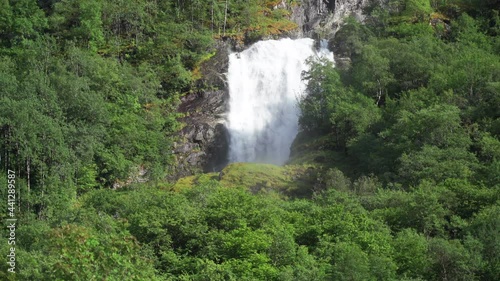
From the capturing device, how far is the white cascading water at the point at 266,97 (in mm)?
63156

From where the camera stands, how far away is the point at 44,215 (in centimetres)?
4778

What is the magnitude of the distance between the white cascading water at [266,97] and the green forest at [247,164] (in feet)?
9.52

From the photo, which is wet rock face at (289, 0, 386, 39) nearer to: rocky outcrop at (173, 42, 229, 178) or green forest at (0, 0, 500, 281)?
green forest at (0, 0, 500, 281)

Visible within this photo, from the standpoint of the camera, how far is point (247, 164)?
179 ft

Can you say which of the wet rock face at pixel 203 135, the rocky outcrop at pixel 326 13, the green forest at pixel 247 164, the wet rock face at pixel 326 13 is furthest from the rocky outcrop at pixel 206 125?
the wet rock face at pixel 326 13

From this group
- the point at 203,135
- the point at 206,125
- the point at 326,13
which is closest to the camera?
the point at 203,135

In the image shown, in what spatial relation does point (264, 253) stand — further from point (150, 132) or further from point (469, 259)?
point (150, 132)

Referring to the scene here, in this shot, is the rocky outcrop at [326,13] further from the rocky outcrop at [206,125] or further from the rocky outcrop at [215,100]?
the rocky outcrop at [206,125]

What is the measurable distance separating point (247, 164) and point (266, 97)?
15.2m

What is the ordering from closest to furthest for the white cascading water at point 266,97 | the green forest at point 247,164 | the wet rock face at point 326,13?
the green forest at point 247,164, the white cascading water at point 266,97, the wet rock face at point 326,13

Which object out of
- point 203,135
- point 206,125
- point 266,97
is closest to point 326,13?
point 266,97

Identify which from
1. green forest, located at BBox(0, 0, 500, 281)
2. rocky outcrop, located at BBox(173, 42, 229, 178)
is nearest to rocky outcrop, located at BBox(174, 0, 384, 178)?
rocky outcrop, located at BBox(173, 42, 229, 178)

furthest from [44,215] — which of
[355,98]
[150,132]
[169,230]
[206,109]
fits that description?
[355,98]

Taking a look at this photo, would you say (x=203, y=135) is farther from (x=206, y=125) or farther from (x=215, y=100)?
(x=215, y=100)
